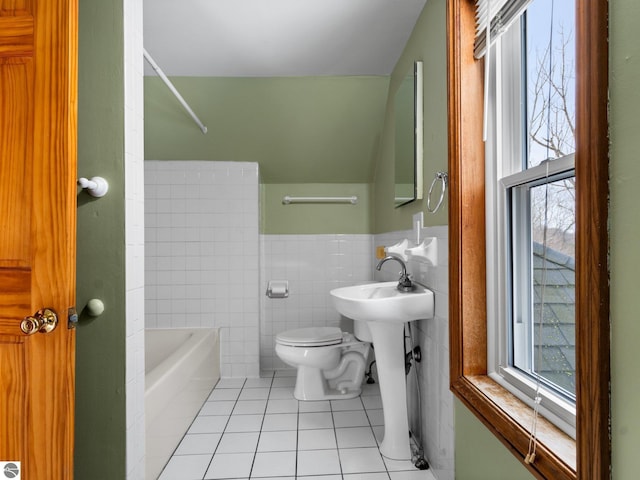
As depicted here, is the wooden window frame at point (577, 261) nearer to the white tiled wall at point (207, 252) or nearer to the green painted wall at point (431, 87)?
the green painted wall at point (431, 87)

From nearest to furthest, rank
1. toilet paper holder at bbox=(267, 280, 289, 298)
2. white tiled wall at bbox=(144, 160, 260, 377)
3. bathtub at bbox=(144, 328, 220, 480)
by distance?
bathtub at bbox=(144, 328, 220, 480), white tiled wall at bbox=(144, 160, 260, 377), toilet paper holder at bbox=(267, 280, 289, 298)

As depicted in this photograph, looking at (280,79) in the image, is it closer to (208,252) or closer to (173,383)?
(208,252)

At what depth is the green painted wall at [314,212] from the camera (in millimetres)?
3557

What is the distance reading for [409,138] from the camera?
226 cm

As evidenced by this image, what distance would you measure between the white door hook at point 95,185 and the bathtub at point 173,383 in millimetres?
914

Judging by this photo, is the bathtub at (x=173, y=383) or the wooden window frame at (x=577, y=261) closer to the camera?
the wooden window frame at (x=577, y=261)

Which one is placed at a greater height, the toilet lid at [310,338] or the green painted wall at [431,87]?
the green painted wall at [431,87]

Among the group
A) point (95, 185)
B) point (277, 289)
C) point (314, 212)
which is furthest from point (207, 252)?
point (95, 185)

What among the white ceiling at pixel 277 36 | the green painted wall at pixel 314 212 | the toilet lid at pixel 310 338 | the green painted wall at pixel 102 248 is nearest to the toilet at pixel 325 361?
the toilet lid at pixel 310 338

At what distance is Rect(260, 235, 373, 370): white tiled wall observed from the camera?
350cm

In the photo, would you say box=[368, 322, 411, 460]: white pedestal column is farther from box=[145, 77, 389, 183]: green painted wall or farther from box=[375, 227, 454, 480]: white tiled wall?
box=[145, 77, 389, 183]: green painted wall

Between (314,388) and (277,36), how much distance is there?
223cm

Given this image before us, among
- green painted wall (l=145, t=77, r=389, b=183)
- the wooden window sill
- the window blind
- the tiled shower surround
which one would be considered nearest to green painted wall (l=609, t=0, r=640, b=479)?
the wooden window sill

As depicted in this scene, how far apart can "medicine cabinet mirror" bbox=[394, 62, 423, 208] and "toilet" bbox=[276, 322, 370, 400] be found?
101cm
